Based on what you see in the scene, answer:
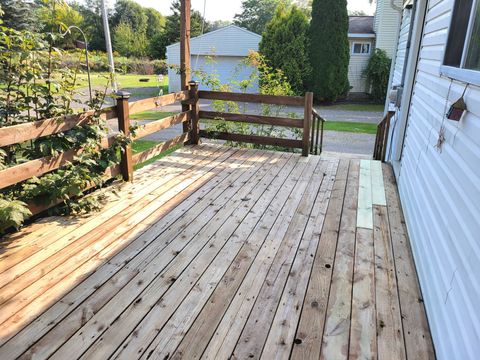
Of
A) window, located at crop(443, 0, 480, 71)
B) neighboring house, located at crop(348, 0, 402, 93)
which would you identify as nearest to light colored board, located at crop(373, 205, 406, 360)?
window, located at crop(443, 0, 480, 71)

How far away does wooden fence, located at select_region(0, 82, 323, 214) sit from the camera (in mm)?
2721

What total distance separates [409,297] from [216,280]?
3.87 feet

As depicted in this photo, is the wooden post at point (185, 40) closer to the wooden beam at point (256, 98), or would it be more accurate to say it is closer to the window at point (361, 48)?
the wooden beam at point (256, 98)

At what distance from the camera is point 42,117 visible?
3.07 meters

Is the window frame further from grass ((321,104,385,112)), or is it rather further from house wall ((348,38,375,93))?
house wall ((348,38,375,93))

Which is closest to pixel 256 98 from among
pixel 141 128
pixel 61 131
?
pixel 141 128

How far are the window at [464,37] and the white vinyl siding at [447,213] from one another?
117 mm

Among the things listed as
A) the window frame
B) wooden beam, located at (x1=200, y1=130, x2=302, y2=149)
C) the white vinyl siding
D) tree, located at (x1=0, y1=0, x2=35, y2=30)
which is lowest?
wooden beam, located at (x1=200, y1=130, x2=302, y2=149)

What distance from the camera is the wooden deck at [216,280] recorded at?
1773 millimetres

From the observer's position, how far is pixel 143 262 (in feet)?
8.09

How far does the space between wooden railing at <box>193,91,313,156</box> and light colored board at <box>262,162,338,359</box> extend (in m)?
1.77

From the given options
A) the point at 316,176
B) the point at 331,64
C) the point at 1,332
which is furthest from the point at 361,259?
the point at 331,64

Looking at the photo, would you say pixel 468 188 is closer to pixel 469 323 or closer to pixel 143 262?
pixel 469 323

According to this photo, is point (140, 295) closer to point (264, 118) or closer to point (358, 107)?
point (264, 118)
